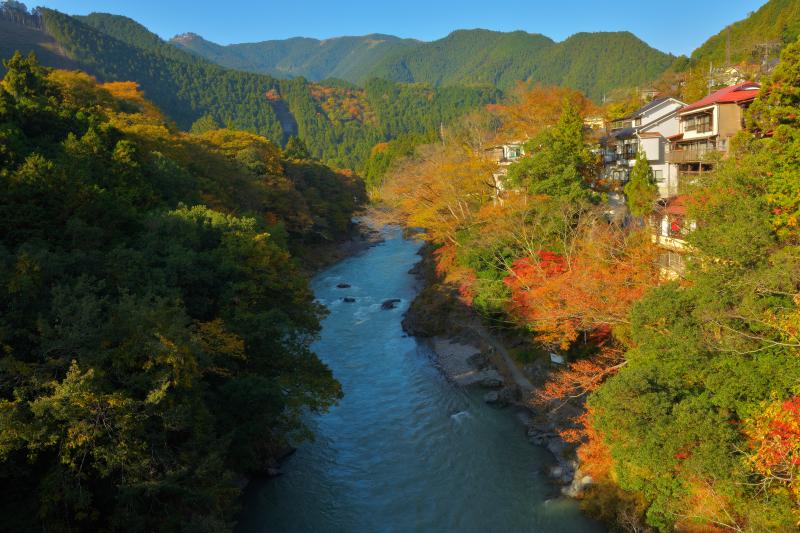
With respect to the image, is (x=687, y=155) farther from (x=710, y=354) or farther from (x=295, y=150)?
(x=295, y=150)

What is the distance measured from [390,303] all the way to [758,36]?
1825 inches

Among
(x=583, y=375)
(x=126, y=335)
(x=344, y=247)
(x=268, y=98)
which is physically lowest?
(x=344, y=247)

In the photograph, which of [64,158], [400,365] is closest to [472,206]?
[400,365]

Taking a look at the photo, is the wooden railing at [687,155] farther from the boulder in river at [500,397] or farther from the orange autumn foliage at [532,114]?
the boulder in river at [500,397]

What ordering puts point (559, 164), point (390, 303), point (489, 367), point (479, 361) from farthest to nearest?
point (390, 303), point (559, 164), point (479, 361), point (489, 367)

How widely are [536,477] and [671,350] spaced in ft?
16.0

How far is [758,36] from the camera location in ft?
158

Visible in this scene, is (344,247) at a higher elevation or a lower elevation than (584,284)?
lower

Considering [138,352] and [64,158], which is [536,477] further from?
[64,158]

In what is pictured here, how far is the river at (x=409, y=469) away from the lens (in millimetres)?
11977

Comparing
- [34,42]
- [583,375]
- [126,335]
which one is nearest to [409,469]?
[583,375]

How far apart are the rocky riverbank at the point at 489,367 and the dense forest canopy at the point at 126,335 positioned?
6.42 meters

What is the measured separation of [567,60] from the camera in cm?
16050

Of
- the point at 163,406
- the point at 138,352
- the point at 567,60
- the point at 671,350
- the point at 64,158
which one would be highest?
the point at 567,60
